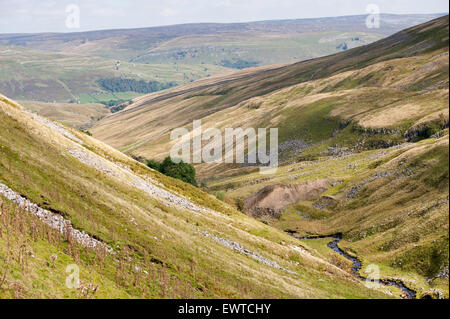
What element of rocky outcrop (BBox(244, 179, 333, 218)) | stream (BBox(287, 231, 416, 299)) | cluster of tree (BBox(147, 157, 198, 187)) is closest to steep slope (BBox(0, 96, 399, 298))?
stream (BBox(287, 231, 416, 299))

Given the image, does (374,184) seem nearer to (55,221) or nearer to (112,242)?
(112,242)

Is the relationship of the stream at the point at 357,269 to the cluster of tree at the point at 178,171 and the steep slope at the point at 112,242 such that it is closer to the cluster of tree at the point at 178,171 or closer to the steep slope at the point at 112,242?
the steep slope at the point at 112,242

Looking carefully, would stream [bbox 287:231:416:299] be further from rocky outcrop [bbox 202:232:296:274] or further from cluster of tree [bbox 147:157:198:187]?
cluster of tree [bbox 147:157:198:187]

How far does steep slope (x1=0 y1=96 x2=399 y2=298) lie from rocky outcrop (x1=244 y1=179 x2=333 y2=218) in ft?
147

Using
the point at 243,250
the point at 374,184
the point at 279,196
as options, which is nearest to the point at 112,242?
the point at 243,250

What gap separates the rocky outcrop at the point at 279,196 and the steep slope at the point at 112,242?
147ft

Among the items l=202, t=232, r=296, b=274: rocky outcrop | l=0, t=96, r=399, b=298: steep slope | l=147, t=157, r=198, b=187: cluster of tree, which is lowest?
l=147, t=157, r=198, b=187: cluster of tree

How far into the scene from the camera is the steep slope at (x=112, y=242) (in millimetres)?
37562

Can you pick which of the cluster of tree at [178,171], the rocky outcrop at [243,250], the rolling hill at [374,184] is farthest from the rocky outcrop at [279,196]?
the rocky outcrop at [243,250]

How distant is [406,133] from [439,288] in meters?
96.8

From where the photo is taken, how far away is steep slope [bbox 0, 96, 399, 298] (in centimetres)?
3756

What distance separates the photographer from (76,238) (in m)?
43.6
